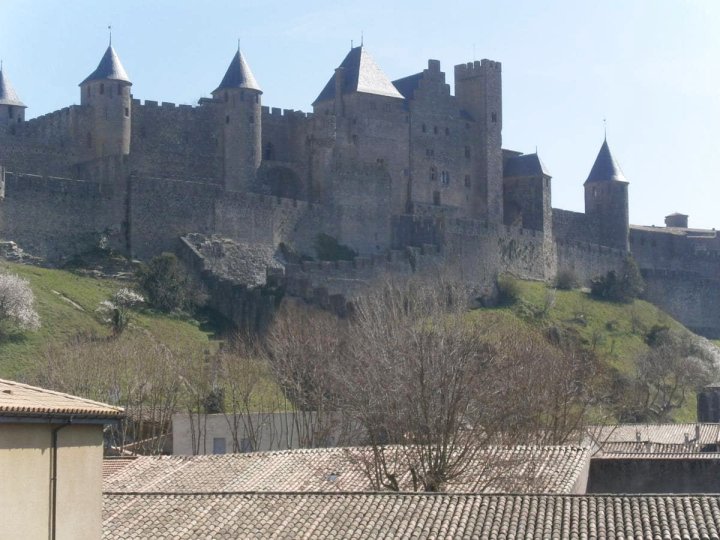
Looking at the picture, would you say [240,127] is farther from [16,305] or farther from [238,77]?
[16,305]

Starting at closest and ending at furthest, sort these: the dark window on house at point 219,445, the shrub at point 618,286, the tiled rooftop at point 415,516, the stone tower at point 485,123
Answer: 1. the tiled rooftop at point 415,516
2. the dark window on house at point 219,445
3. the shrub at point 618,286
4. the stone tower at point 485,123

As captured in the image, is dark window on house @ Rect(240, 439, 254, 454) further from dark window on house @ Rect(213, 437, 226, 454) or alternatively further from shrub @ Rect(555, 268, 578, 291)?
shrub @ Rect(555, 268, 578, 291)

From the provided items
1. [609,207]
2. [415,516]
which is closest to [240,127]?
[609,207]

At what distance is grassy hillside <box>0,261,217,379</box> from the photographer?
55438 millimetres

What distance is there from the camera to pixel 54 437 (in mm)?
21875

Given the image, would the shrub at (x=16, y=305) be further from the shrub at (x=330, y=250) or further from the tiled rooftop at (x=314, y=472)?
the tiled rooftop at (x=314, y=472)

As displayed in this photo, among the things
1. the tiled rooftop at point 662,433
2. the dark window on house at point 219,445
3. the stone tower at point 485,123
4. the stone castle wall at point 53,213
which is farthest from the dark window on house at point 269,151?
the dark window on house at point 219,445

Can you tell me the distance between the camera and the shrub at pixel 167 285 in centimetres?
6234

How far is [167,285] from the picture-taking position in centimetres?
6266

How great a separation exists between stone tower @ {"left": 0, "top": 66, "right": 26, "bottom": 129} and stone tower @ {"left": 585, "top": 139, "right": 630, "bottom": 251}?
38415 mm

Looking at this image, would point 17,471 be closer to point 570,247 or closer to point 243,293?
point 243,293

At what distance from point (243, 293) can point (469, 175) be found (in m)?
25.2

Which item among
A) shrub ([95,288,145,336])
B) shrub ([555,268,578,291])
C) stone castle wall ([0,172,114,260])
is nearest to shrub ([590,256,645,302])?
shrub ([555,268,578,291])

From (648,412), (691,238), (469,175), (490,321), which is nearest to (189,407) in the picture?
(490,321)
